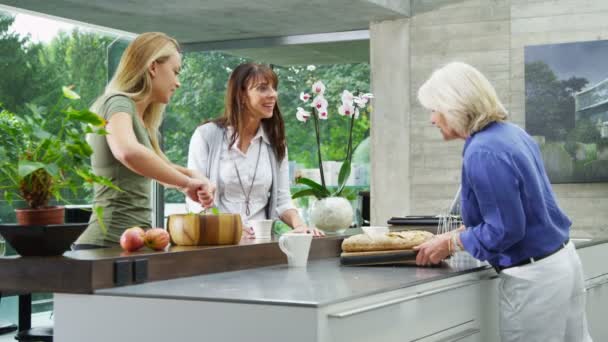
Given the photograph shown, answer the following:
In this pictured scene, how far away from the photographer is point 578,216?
22.7 ft

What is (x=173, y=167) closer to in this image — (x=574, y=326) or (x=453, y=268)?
(x=453, y=268)

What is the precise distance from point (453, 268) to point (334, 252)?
0.59 m

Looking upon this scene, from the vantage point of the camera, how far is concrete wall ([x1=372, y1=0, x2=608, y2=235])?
688 cm

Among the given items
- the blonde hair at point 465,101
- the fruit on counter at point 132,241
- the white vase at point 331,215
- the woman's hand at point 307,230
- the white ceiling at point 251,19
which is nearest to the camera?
the fruit on counter at point 132,241

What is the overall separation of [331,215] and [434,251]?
712mm

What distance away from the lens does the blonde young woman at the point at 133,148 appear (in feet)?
8.73

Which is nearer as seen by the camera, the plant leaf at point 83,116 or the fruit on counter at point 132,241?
the plant leaf at point 83,116

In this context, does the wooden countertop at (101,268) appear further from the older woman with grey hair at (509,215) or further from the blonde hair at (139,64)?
the older woman with grey hair at (509,215)

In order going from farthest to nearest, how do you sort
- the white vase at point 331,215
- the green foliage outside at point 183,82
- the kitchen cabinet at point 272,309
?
the green foliage outside at point 183,82
the white vase at point 331,215
the kitchen cabinet at point 272,309

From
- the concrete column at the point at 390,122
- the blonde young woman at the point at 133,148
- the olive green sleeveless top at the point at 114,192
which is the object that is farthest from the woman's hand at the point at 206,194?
the concrete column at the point at 390,122

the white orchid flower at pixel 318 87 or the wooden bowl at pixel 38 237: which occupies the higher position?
the white orchid flower at pixel 318 87

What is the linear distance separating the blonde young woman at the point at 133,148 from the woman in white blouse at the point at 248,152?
1.95 ft

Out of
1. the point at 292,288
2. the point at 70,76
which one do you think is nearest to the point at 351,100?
the point at 292,288

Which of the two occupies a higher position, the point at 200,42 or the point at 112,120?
the point at 200,42
